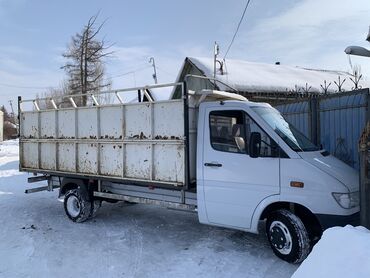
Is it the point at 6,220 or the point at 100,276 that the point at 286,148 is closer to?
the point at 100,276

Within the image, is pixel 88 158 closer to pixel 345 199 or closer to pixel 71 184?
pixel 71 184

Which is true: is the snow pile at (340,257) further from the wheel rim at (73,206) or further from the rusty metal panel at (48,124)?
the rusty metal panel at (48,124)

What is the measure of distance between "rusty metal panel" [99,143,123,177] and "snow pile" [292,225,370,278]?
4.27m

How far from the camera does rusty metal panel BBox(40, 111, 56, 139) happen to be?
8461 millimetres

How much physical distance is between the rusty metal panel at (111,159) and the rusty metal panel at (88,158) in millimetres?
188

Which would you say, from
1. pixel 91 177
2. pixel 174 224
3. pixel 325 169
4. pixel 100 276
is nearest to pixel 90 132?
pixel 91 177

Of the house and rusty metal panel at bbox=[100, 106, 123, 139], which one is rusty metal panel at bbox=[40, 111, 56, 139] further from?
the house

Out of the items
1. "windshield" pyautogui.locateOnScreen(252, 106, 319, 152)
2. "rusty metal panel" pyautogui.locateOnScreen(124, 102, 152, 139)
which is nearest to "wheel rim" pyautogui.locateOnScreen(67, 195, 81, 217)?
"rusty metal panel" pyautogui.locateOnScreen(124, 102, 152, 139)

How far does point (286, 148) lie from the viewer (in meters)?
5.35

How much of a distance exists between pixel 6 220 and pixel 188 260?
4.69 m

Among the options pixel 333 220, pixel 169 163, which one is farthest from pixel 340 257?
pixel 169 163

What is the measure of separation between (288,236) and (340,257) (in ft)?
6.55

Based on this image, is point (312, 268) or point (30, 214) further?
point (30, 214)

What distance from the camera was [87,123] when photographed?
773 cm
